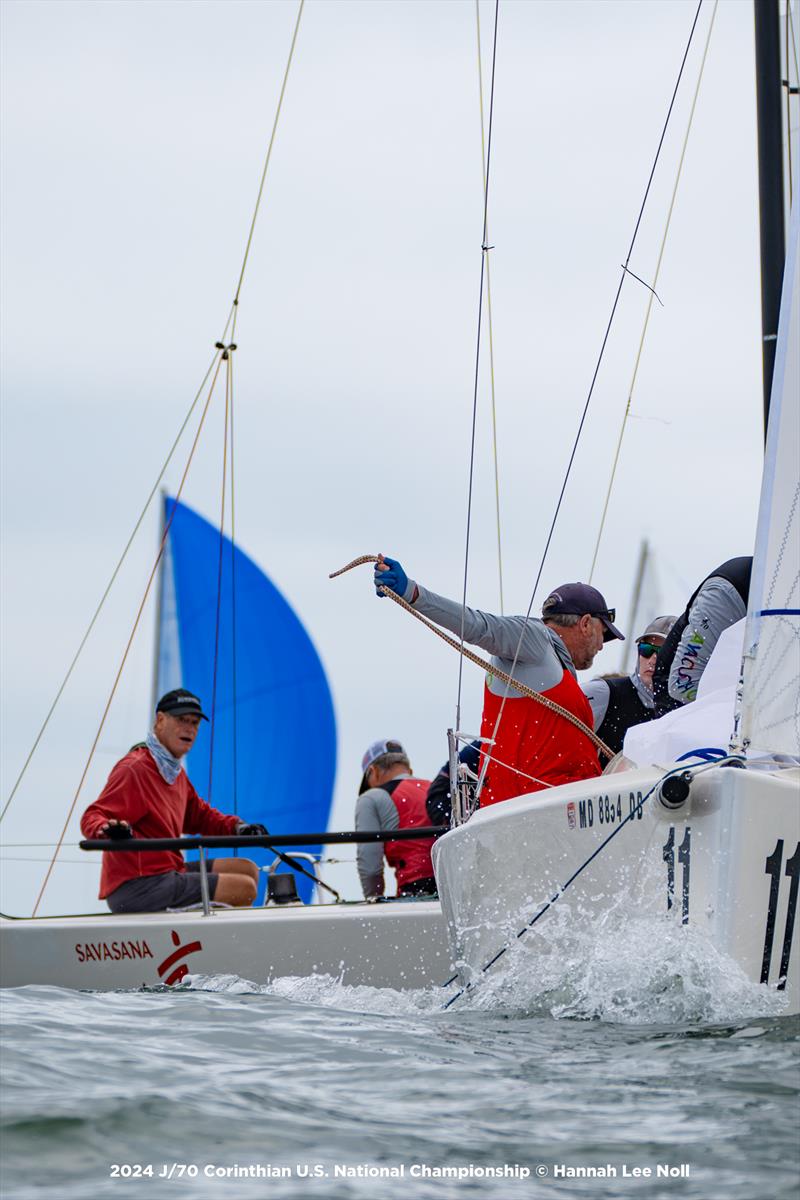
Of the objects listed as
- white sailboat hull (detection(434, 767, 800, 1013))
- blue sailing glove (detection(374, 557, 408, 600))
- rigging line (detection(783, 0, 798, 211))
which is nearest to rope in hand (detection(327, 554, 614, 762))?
blue sailing glove (detection(374, 557, 408, 600))

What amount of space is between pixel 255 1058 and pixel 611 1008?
0.80 metres

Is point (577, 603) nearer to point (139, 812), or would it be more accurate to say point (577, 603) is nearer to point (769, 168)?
point (139, 812)

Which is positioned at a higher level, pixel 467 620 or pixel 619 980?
pixel 467 620

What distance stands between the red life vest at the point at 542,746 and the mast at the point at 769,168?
183cm

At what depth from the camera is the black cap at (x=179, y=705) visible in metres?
6.64

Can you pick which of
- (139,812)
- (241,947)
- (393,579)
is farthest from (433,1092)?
(139,812)

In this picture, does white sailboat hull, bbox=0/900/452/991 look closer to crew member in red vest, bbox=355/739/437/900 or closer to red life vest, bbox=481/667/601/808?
crew member in red vest, bbox=355/739/437/900

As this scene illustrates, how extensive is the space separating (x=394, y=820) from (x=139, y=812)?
1.15 meters

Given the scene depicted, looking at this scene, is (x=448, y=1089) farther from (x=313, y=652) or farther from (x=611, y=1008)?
(x=313, y=652)

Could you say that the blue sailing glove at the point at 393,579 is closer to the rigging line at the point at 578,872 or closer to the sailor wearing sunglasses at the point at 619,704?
the rigging line at the point at 578,872

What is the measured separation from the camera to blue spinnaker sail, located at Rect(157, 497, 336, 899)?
14383 millimetres

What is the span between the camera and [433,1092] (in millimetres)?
2701

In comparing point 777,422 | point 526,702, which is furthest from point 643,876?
point 526,702

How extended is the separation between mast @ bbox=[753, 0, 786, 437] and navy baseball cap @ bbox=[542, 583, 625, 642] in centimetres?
133
